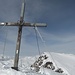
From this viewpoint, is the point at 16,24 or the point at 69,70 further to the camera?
the point at 69,70

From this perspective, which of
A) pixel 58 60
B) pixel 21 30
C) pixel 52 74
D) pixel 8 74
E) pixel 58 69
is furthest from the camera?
pixel 58 60

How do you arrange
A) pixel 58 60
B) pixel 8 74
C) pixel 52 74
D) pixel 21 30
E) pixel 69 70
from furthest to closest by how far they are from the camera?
pixel 58 60 → pixel 69 70 → pixel 52 74 → pixel 21 30 → pixel 8 74

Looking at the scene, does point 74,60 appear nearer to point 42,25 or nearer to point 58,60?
point 58,60

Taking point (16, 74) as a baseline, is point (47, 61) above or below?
above

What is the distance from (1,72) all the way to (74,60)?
1450cm

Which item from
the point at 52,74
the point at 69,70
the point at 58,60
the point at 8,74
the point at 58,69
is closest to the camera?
the point at 8,74

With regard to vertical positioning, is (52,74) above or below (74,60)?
below

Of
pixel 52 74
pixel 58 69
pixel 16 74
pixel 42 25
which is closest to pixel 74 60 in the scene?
pixel 58 69

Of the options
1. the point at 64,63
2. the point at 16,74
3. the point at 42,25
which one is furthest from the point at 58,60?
the point at 16,74

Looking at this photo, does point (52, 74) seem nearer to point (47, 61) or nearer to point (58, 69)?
point (58, 69)

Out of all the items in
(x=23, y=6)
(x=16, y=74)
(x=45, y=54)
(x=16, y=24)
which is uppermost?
(x=45, y=54)

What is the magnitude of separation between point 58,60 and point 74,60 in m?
2.25

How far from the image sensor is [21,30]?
10500mm

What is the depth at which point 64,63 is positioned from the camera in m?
20.4
